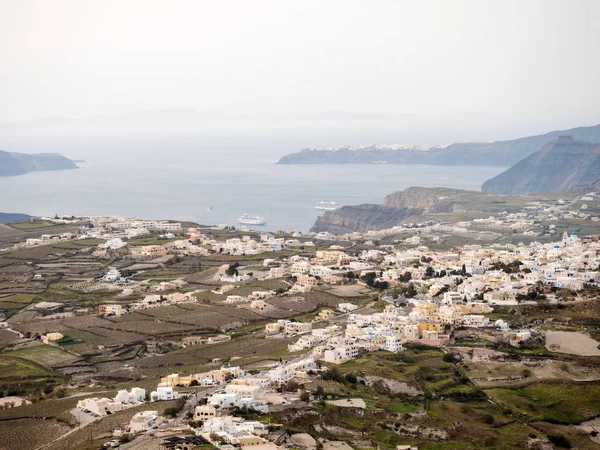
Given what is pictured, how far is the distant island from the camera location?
6801 inches

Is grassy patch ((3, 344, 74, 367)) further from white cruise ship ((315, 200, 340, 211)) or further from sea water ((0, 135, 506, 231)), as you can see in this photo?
white cruise ship ((315, 200, 340, 211))

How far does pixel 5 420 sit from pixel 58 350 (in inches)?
439

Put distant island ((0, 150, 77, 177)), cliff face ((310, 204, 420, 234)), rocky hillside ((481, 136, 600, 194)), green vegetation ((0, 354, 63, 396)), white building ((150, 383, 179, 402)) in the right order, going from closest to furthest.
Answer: white building ((150, 383, 179, 402))
green vegetation ((0, 354, 63, 396))
cliff face ((310, 204, 420, 234))
rocky hillside ((481, 136, 600, 194))
distant island ((0, 150, 77, 177))

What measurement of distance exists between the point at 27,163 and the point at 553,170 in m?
96.7

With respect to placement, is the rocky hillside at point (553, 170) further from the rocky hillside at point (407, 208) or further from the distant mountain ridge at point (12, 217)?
the distant mountain ridge at point (12, 217)

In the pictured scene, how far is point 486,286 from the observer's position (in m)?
44.5

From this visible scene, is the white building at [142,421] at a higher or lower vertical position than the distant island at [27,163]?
higher

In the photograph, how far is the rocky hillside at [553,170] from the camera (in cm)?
12794

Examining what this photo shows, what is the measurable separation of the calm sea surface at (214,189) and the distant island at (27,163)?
415 centimetres

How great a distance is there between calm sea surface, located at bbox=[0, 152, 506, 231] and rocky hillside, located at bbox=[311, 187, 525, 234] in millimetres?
4088

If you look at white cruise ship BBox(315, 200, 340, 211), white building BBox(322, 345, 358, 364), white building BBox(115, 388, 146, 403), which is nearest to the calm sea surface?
white cruise ship BBox(315, 200, 340, 211)

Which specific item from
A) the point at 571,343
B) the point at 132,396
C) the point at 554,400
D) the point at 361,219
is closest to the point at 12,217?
the point at 361,219

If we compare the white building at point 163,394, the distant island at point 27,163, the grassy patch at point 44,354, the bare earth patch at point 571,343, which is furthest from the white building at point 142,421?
the distant island at point 27,163

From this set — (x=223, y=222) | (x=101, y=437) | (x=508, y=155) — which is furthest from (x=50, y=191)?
(x=101, y=437)
